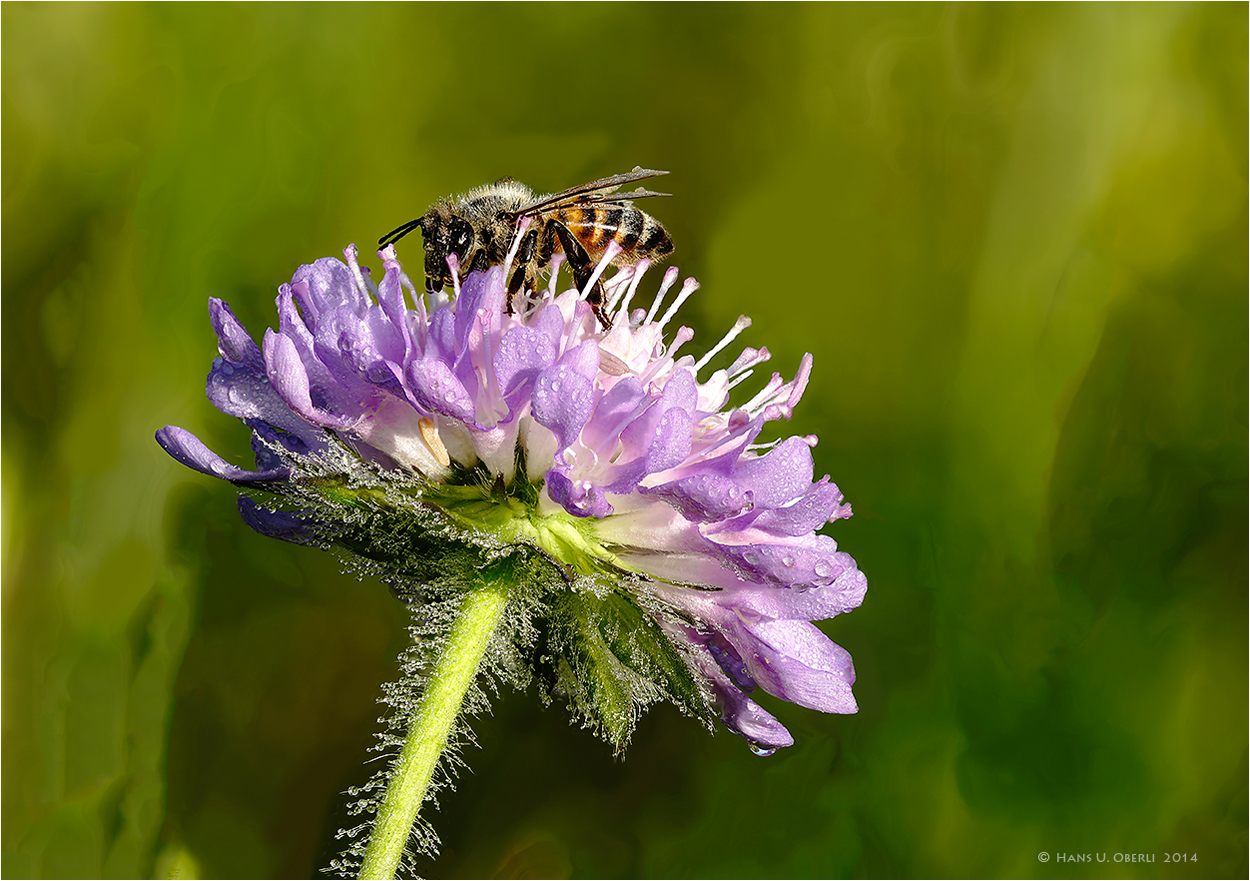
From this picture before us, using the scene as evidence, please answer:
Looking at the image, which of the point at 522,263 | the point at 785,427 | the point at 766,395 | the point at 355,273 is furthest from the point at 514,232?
the point at 785,427

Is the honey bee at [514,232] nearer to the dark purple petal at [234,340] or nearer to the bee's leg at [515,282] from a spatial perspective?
the bee's leg at [515,282]

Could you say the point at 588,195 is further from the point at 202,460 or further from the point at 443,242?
the point at 202,460

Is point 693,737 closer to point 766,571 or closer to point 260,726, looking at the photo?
point 260,726

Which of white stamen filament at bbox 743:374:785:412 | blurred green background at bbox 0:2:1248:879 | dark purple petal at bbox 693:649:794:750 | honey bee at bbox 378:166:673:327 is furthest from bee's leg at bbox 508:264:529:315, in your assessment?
blurred green background at bbox 0:2:1248:879

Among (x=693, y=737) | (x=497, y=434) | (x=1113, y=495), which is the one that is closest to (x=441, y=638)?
(x=497, y=434)

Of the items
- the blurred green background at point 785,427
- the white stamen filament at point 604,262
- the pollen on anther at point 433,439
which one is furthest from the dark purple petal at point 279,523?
the blurred green background at point 785,427

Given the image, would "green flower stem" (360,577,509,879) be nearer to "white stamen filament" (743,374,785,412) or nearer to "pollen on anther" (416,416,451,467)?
"pollen on anther" (416,416,451,467)
